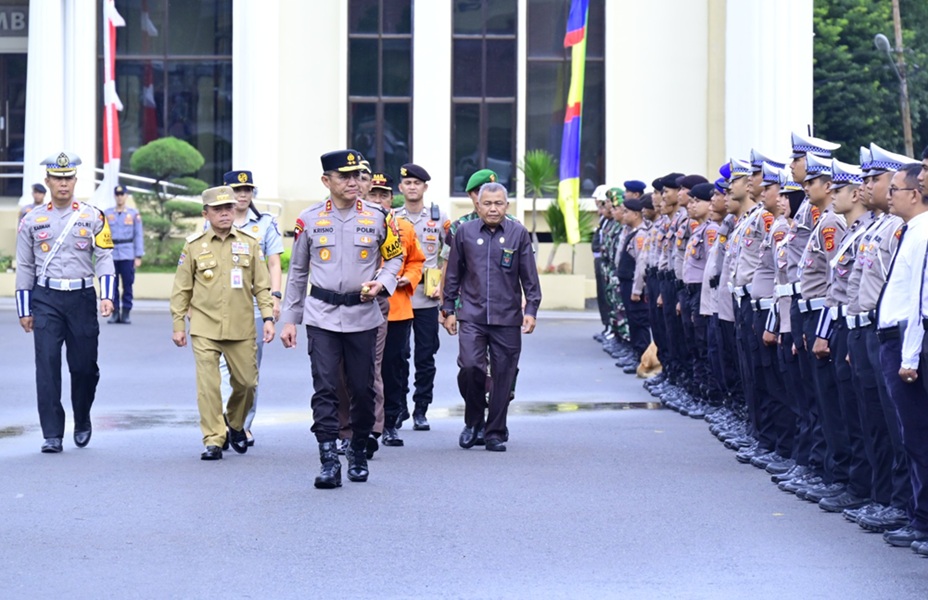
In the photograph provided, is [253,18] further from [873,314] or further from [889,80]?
[873,314]

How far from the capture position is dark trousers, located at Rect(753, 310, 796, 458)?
11906 mm

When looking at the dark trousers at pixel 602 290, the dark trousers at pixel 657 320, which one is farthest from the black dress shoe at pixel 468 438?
the dark trousers at pixel 602 290

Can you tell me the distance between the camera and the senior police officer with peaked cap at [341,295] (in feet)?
35.7

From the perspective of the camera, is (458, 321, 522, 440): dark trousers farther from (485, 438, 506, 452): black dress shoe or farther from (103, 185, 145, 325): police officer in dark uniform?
A: (103, 185, 145, 325): police officer in dark uniform

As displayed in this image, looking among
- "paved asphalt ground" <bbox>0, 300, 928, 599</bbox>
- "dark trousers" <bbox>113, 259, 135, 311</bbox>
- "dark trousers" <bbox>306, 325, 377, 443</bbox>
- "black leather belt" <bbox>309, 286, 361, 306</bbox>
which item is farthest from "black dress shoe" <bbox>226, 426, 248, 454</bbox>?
"dark trousers" <bbox>113, 259, 135, 311</bbox>

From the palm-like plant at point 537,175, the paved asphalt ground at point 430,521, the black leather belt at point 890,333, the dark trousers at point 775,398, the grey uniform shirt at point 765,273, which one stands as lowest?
the paved asphalt ground at point 430,521

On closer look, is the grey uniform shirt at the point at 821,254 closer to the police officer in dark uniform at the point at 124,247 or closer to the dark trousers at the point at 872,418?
the dark trousers at the point at 872,418

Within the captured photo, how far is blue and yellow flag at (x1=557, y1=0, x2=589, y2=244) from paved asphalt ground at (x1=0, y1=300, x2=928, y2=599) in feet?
51.5

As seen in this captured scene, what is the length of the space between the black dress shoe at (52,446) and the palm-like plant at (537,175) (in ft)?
71.1

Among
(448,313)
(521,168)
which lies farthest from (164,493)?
(521,168)

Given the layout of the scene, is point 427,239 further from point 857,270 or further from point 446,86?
point 446,86

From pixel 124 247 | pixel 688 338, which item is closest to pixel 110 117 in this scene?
pixel 124 247

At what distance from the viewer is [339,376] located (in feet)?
36.5

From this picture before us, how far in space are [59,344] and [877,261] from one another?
6.32m
